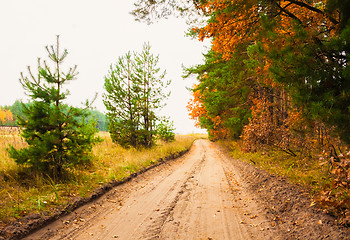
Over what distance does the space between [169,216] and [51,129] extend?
14.1ft

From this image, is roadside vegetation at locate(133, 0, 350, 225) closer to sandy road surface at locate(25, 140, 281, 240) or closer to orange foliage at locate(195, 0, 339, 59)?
orange foliage at locate(195, 0, 339, 59)

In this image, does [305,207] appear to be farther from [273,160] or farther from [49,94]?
[49,94]

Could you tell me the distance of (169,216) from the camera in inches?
161

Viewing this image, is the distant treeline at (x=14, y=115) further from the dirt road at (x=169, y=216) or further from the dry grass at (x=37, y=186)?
the dirt road at (x=169, y=216)

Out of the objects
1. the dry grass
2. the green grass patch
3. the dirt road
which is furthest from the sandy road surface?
the green grass patch

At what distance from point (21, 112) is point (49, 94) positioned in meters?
0.87

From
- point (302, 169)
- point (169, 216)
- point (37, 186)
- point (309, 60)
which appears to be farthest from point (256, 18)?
point (37, 186)

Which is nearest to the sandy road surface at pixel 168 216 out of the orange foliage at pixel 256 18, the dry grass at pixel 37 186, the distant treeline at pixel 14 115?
the dry grass at pixel 37 186

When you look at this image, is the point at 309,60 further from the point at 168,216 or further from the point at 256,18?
the point at 168,216

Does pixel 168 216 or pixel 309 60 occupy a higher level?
pixel 309 60

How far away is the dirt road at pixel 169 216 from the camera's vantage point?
3.43m

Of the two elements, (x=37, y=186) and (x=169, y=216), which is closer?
(x=169, y=216)

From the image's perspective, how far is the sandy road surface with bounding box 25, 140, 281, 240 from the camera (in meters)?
3.43

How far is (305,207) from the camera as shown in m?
3.72
